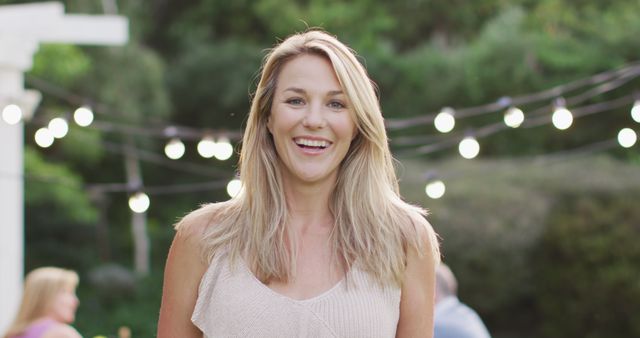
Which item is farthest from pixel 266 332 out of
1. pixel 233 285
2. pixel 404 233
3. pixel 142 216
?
pixel 142 216

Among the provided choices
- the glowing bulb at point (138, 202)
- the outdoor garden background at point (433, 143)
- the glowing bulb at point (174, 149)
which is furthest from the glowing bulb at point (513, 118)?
the outdoor garden background at point (433, 143)

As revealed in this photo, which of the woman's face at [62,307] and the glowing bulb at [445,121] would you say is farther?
the glowing bulb at [445,121]

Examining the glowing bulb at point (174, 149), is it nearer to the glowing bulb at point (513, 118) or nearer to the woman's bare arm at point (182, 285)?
the glowing bulb at point (513, 118)

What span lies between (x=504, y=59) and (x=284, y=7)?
3.81 metres

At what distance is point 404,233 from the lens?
1.75 metres

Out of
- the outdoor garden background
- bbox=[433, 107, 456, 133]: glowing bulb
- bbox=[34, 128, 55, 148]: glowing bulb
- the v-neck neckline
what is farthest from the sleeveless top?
the outdoor garden background

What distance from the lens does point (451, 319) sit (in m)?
3.99

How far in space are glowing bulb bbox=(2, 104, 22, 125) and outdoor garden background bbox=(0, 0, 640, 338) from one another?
406 centimetres

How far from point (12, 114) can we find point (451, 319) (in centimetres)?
299

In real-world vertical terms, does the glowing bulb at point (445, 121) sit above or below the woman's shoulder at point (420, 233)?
above

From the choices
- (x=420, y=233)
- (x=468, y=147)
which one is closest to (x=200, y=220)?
(x=420, y=233)

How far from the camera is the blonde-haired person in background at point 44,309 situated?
12.6 ft

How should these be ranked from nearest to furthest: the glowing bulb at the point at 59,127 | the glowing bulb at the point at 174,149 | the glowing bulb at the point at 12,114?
the glowing bulb at the point at 59,127 < the glowing bulb at the point at 12,114 < the glowing bulb at the point at 174,149

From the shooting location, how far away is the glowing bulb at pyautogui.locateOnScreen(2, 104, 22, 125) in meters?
5.70
